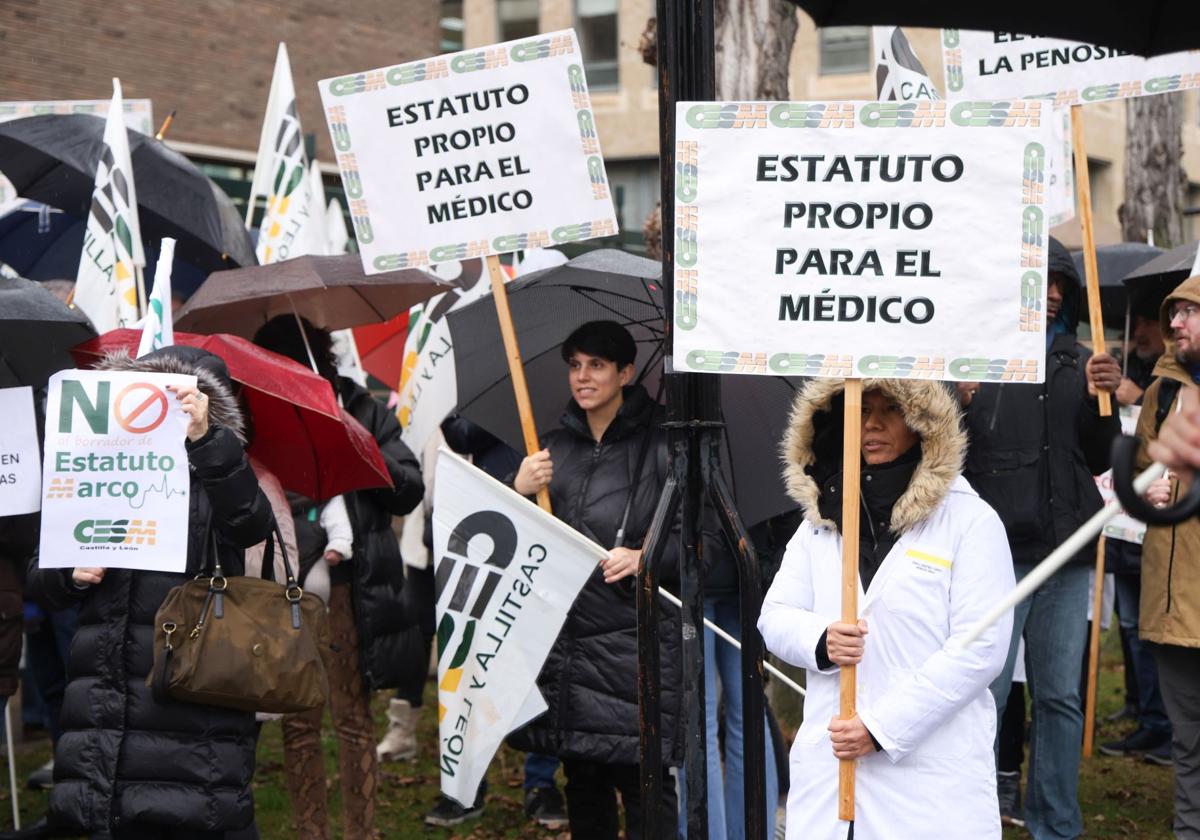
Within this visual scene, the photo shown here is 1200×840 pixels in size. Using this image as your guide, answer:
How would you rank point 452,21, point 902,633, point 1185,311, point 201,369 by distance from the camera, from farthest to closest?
point 452,21, point 1185,311, point 201,369, point 902,633

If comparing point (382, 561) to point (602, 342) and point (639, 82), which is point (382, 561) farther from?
point (639, 82)

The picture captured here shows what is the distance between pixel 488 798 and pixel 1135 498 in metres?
6.16

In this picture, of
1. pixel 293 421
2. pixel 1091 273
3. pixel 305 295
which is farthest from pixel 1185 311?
pixel 305 295

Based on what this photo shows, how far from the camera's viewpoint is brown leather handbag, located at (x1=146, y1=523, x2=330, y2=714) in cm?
459

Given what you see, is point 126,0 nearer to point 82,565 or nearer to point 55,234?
point 55,234

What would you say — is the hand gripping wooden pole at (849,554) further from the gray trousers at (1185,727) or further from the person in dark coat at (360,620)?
the person in dark coat at (360,620)

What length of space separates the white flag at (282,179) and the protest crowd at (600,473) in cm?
35

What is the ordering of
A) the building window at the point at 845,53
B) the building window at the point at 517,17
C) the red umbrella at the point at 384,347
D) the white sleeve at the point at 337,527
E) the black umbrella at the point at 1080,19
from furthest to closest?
1. the building window at the point at 517,17
2. the building window at the point at 845,53
3. the red umbrella at the point at 384,347
4. the white sleeve at the point at 337,527
5. the black umbrella at the point at 1080,19

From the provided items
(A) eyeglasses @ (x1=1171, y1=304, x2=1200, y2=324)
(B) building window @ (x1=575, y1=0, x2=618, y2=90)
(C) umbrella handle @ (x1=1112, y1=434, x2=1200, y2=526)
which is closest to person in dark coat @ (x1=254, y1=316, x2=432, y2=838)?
(A) eyeglasses @ (x1=1171, y1=304, x2=1200, y2=324)

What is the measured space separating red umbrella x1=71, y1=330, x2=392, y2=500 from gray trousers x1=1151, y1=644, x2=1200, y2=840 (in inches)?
114

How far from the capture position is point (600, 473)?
5.73 meters

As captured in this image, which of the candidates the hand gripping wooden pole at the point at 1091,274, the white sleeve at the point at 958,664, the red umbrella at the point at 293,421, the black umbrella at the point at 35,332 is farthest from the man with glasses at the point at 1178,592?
the black umbrella at the point at 35,332

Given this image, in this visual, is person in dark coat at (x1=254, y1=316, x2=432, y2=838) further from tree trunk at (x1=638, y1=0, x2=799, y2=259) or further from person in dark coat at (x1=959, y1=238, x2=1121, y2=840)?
tree trunk at (x1=638, y1=0, x2=799, y2=259)

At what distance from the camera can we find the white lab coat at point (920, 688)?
13.4ft
